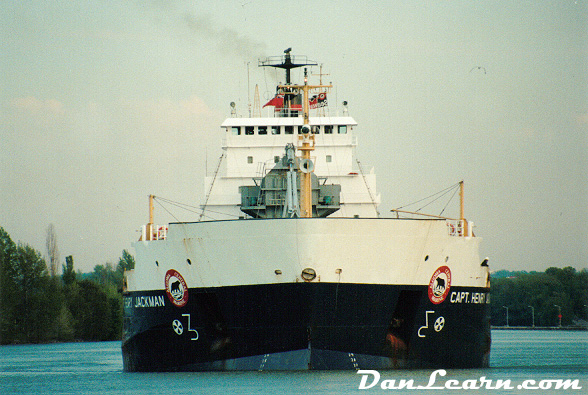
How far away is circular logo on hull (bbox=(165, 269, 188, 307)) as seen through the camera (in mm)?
26688

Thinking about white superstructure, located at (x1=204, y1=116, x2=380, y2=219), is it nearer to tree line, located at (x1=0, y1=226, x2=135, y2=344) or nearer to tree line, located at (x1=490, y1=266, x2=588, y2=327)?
tree line, located at (x1=0, y1=226, x2=135, y2=344)

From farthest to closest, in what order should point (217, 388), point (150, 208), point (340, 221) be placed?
point (150, 208) → point (340, 221) → point (217, 388)

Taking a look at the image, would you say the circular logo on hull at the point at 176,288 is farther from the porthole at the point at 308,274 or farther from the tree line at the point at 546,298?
the tree line at the point at 546,298

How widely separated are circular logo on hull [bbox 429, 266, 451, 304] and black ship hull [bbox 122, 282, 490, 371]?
20 cm

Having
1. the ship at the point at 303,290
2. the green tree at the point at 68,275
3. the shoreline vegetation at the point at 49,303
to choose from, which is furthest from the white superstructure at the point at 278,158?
the green tree at the point at 68,275

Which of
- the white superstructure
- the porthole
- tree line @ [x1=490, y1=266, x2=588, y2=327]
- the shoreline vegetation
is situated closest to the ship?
the porthole

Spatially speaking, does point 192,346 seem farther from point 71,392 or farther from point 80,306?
point 80,306

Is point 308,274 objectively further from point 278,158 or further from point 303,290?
point 278,158

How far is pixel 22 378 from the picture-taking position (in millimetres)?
31750

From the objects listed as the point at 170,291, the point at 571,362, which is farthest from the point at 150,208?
the point at 571,362

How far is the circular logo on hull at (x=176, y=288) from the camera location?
26.7 m

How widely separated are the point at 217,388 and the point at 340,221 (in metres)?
5.08

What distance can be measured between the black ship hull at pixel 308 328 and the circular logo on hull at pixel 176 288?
0.13m

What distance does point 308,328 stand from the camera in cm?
2514
